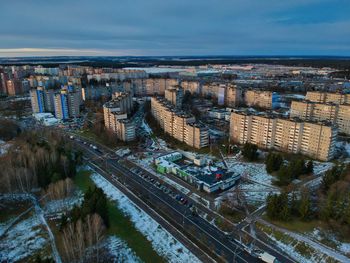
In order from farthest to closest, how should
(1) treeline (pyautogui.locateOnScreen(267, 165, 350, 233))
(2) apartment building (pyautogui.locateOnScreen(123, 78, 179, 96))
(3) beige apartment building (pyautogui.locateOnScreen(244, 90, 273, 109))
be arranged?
(2) apartment building (pyautogui.locateOnScreen(123, 78, 179, 96)), (3) beige apartment building (pyautogui.locateOnScreen(244, 90, 273, 109)), (1) treeline (pyautogui.locateOnScreen(267, 165, 350, 233))

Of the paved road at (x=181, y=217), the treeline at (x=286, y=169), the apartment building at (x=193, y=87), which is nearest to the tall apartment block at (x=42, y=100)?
the paved road at (x=181, y=217)

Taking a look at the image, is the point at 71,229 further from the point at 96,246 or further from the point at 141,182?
the point at 141,182

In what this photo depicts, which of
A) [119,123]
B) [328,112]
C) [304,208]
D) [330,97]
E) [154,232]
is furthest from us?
[330,97]

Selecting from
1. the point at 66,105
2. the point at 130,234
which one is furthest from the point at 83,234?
the point at 66,105

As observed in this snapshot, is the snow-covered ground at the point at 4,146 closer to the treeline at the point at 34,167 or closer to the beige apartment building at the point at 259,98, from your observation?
the treeline at the point at 34,167

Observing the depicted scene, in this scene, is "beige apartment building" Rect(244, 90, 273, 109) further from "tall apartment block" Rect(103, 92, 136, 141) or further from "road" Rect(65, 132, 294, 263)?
"road" Rect(65, 132, 294, 263)

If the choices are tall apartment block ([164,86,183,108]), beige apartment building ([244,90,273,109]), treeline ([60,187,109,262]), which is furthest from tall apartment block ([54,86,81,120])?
treeline ([60,187,109,262])

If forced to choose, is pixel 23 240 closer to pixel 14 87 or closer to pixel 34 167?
pixel 34 167
